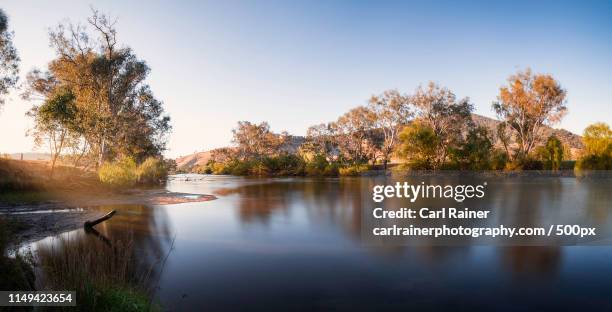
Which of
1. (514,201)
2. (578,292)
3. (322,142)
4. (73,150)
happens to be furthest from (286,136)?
(578,292)

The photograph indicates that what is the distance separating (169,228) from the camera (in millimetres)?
14227

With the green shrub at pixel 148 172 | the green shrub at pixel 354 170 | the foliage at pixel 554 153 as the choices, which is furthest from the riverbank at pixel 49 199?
the foliage at pixel 554 153

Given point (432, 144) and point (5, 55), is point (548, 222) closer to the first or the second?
point (5, 55)

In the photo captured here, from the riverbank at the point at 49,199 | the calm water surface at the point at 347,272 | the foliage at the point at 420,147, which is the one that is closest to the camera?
the calm water surface at the point at 347,272

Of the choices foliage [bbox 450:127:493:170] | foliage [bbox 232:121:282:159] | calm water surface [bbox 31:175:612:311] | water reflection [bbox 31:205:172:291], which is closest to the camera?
calm water surface [bbox 31:175:612:311]

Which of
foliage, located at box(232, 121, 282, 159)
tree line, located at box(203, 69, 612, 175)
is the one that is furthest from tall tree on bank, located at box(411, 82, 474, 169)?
foliage, located at box(232, 121, 282, 159)

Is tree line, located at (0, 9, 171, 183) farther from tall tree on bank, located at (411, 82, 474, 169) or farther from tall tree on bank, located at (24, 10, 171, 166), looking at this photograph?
tall tree on bank, located at (411, 82, 474, 169)

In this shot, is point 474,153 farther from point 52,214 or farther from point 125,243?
point 52,214

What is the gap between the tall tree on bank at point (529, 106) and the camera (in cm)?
5522

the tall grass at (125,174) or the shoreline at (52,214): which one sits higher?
the tall grass at (125,174)

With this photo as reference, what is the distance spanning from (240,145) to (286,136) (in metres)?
13.4

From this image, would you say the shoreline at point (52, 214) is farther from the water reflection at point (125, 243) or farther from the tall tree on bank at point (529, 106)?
the tall tree on bank at point (529, 106)

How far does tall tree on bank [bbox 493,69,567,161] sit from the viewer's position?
55219 millimetres

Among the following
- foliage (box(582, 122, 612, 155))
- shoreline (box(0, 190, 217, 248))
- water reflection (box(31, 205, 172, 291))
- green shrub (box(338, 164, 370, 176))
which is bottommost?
water reflection (box(31, 205, 172, 291))
